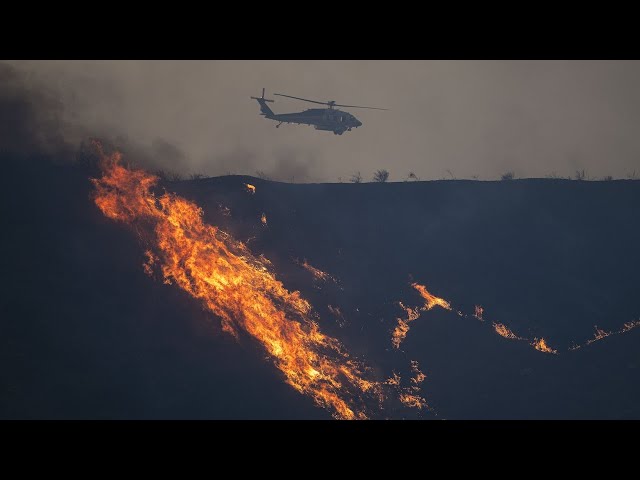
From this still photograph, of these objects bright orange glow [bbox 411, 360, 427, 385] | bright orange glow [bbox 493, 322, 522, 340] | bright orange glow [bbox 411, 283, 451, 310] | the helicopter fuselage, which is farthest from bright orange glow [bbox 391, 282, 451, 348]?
the helicopter fuselage

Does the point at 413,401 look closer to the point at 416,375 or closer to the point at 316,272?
the point at 416,375

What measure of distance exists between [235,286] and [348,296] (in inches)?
452

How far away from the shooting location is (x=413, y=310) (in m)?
75.1

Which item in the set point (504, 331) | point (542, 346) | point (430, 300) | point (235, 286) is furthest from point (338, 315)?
point (542, 346)

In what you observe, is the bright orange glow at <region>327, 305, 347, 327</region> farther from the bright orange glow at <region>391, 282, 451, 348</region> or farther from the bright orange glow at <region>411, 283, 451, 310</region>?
the bright orange glow at <region>411, 283, 451, 310</region>

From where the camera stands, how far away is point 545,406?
Answer: 68250mm

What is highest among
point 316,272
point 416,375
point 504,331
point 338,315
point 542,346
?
point 316,272

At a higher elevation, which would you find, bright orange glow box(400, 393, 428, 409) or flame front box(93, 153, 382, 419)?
flame front box(93, 153, 382, 419)

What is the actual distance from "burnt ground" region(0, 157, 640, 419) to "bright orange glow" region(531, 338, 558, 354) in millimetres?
715

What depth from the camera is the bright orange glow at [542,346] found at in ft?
238

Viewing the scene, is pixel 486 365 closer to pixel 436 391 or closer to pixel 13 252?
pixel 436 391

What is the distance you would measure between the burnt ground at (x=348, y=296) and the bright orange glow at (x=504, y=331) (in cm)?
65

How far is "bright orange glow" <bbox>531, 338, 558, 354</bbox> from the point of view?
2859 inches
